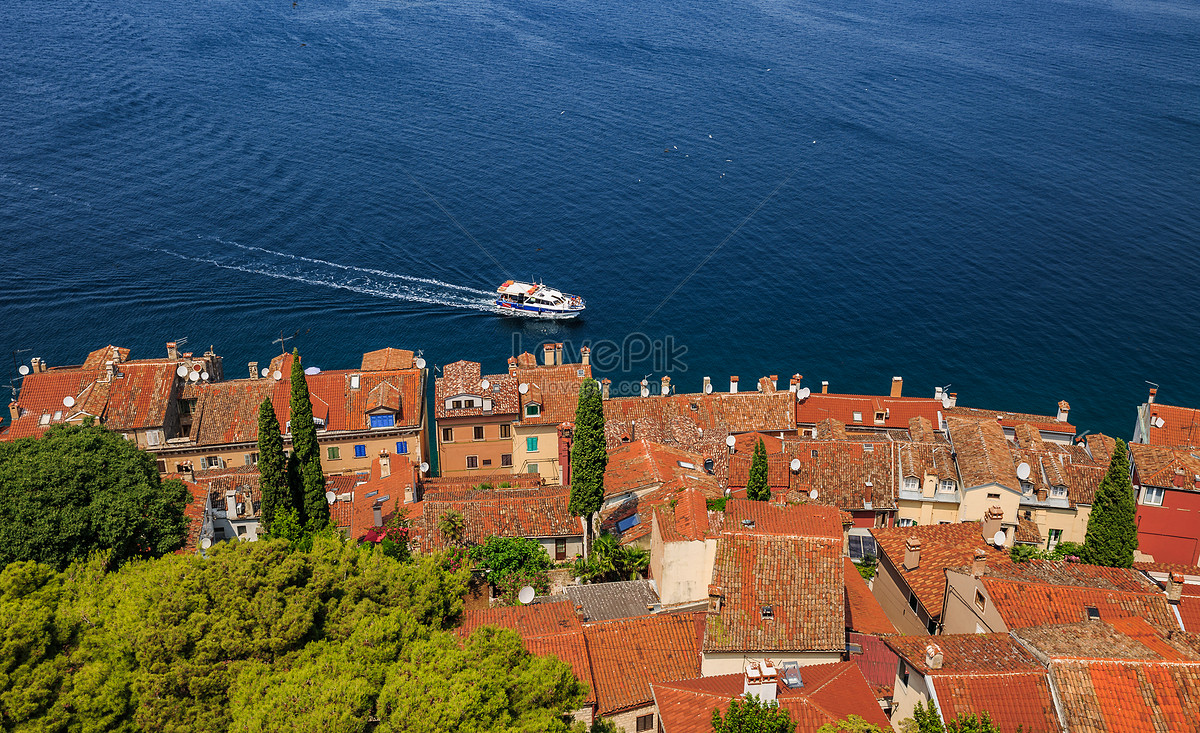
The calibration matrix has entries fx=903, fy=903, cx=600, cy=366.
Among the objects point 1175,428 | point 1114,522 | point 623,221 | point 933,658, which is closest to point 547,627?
point 933,658

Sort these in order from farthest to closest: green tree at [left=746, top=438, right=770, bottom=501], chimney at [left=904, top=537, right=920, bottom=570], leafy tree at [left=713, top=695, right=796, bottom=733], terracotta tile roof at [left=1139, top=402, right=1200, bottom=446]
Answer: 1. terracotta tile roof at [left=1139, top=402, right=1200, bottom=446]
2. green tree at [left=746, top=438, right=770, bottom=501]
3. chimney at [left=904, top=537, right=920, bottom=570]
4. leafy tree at [left=713, top=695, right=796, bottom=733]

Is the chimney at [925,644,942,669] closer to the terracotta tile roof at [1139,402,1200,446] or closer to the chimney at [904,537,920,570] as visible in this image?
the chimney at [904,537,920,570]

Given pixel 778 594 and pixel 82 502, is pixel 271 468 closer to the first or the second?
pixel 82 502

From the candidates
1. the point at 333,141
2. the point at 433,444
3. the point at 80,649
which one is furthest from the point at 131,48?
the point at 80,649

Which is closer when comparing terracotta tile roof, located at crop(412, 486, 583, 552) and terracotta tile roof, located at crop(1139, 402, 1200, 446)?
terracotta tile roof, located at crop(412, 486, 583, 552)

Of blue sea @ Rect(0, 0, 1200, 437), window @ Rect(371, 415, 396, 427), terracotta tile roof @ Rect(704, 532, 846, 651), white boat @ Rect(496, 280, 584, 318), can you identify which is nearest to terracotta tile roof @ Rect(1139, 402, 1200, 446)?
blue sea @ Rect(0, 0, 1200, 437)

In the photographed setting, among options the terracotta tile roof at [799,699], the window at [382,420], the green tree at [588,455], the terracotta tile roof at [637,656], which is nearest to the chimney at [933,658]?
the terracotta tile roof at [799,699]

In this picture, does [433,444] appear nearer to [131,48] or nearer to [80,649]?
[80,649]
